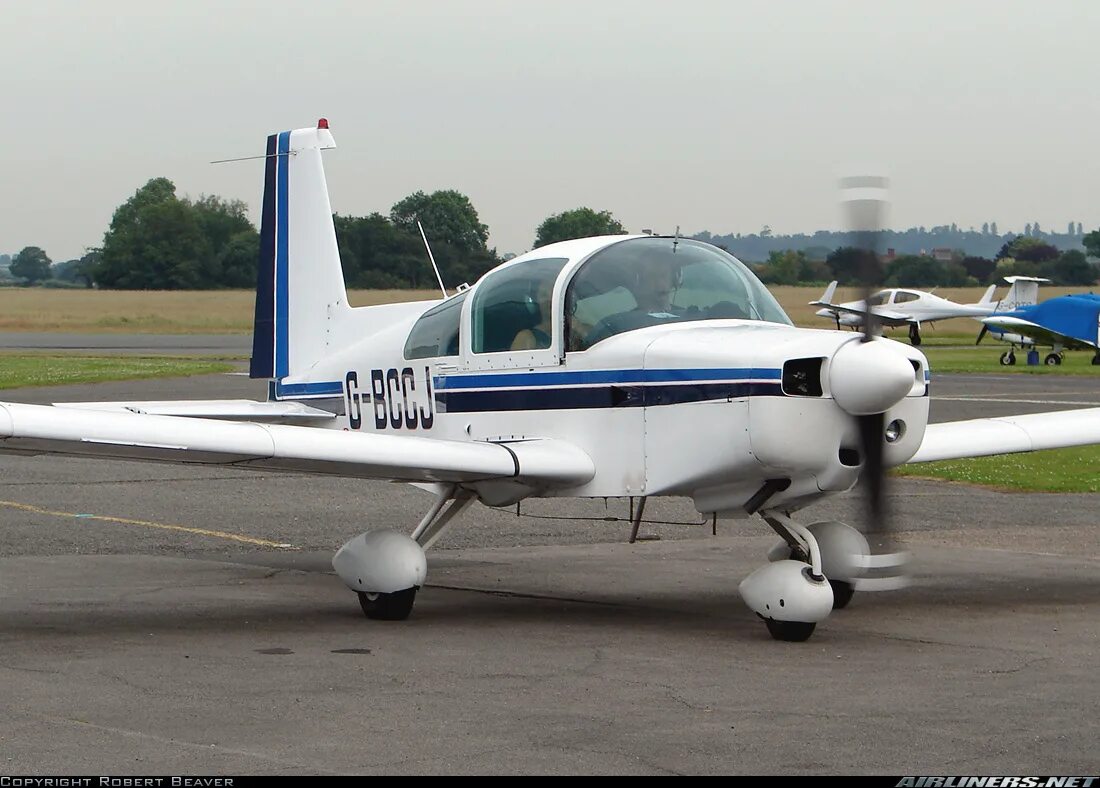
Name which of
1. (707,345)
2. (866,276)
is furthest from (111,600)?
(866,276)

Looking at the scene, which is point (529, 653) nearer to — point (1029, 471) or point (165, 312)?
point (1029, 471)

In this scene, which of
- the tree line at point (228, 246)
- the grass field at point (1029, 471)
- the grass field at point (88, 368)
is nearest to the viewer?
the grass field at point (1029, 471)

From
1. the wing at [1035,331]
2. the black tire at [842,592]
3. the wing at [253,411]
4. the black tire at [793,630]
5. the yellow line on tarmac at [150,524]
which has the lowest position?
the wing at [1035,331]

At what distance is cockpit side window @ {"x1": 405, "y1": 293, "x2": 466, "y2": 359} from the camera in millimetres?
10242

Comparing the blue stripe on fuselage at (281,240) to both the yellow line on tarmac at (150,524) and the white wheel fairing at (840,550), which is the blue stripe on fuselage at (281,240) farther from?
the white wheel fairing at (840,550)

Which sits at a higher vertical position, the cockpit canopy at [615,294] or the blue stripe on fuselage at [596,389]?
the cockpit canopy at [615,294]

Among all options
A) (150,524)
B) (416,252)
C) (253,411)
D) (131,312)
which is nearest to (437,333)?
(253,411)

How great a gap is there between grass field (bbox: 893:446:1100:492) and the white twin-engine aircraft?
5.75 meters

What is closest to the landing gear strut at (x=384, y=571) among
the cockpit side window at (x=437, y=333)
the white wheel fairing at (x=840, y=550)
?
the cockpit side window at (x=437, y=333)

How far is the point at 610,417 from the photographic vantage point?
9305 mm

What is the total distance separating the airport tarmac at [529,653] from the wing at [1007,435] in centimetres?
93

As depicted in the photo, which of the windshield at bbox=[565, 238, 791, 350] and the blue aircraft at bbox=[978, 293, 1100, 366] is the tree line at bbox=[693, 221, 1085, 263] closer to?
the windshield at bbox=[565, 238, 791, 350]

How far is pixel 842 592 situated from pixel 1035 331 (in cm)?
4092

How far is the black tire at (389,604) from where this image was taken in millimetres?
9367
